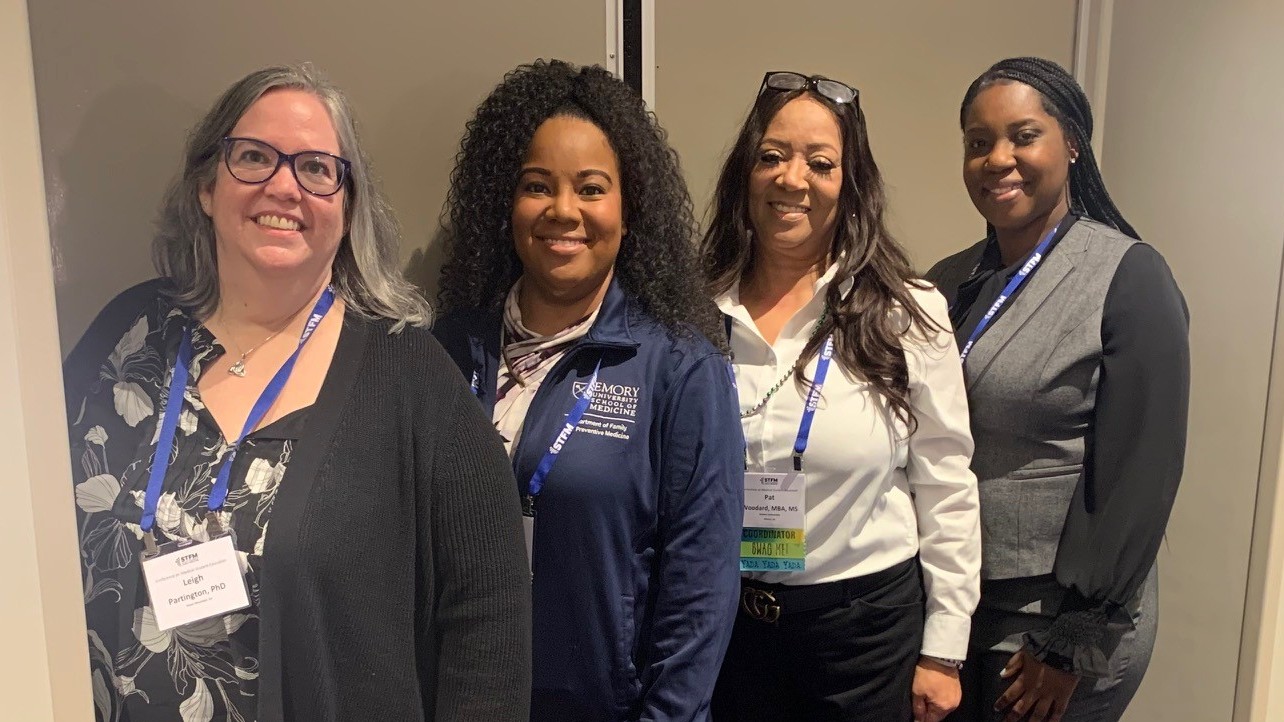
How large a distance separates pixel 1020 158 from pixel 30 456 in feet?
5.89

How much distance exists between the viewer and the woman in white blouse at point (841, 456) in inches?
63.2

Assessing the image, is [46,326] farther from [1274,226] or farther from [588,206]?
[1274,226]

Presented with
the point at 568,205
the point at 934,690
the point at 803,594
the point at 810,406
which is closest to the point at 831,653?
the point at 803,594

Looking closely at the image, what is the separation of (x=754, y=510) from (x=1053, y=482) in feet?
2.03

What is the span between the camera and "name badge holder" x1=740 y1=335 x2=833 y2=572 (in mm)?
1591

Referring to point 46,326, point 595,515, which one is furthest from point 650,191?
point 46,326

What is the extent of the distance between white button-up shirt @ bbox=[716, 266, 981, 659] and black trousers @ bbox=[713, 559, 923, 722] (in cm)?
4

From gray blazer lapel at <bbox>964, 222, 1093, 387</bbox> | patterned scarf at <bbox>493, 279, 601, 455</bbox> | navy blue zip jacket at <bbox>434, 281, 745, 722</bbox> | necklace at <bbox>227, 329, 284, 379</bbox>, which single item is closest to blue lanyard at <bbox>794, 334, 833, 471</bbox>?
navy blue zip jacket at <bbox>434, 281, 745, 722</bbox>

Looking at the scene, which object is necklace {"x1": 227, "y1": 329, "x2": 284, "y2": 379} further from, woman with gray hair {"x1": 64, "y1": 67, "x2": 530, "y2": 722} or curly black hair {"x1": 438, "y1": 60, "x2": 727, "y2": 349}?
curly black hair {"x1": 438, "y1": 60, "x2": 727, "y2": 349}

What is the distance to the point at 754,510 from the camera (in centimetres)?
161

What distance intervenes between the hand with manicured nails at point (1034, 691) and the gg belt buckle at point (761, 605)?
1.67ft

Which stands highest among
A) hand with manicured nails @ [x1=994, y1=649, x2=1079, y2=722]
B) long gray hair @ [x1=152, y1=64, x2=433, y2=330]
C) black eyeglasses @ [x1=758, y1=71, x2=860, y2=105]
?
black eyeglasses @ [x1=758, y1=71, x2=860, y2=105]

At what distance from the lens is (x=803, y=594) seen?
1.60 meters

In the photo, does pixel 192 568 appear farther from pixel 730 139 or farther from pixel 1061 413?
pixel 1061 413
